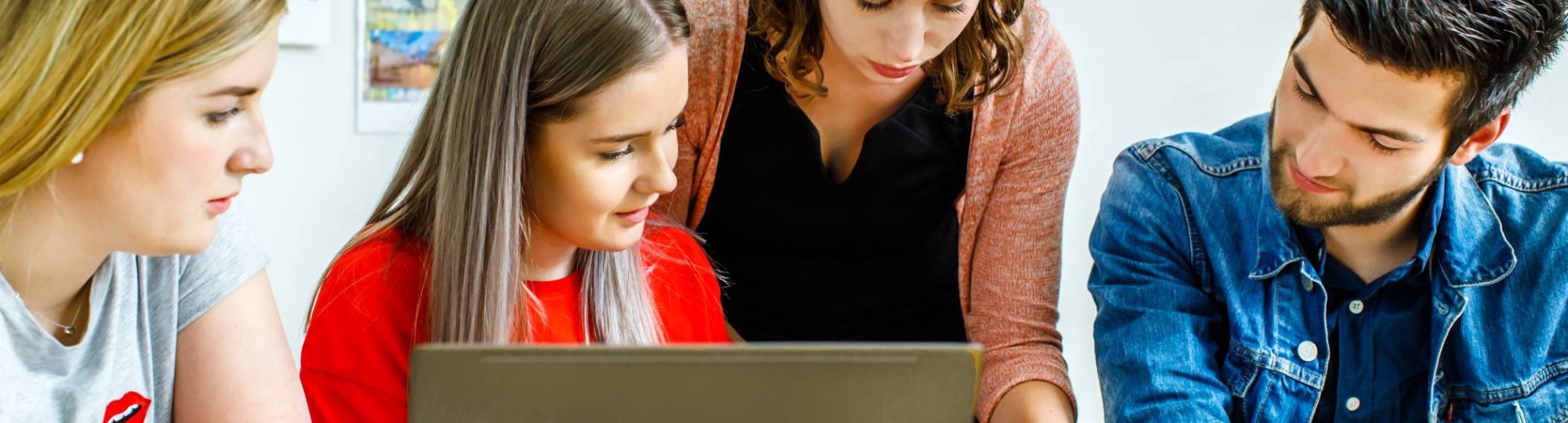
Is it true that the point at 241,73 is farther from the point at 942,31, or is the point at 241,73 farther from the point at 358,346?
the point at 942,31

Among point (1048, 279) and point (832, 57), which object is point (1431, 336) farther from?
point (832, 57)

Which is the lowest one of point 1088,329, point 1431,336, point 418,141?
point 1088,329

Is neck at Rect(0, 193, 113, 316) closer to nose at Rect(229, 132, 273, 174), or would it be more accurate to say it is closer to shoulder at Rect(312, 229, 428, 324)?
nose at Rect(229, 132, 273, 174)

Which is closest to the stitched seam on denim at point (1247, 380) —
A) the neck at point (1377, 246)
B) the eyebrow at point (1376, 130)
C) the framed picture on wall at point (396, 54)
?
the neck at point (1377, 246)

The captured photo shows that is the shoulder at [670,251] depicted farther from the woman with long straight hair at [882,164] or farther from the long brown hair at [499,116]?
the long brown hair at [499,116]

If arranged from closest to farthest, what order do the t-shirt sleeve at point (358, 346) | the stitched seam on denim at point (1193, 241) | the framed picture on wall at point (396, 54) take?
the t-shirt sleeve at point (358, 346) < the stitched seam on denim at point (1193, 241) < the framed picture on wall at point (396, 54)

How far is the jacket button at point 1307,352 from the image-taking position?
135cm

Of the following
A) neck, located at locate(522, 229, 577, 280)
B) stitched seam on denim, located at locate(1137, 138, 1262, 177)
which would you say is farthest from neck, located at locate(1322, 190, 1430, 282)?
neck, located at locate(522, 229, 577, 280)

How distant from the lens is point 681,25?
4.28 feet

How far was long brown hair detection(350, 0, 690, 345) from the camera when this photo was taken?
47.7 inches

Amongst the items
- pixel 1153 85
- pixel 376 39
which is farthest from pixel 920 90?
pixel 376 39

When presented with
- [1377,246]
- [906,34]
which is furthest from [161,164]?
[1377,246]

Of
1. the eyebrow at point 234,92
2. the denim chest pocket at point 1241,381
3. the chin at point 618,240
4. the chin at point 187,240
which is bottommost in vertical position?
the denim chest pocket at point 1241,381

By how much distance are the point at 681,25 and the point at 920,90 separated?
333mm
